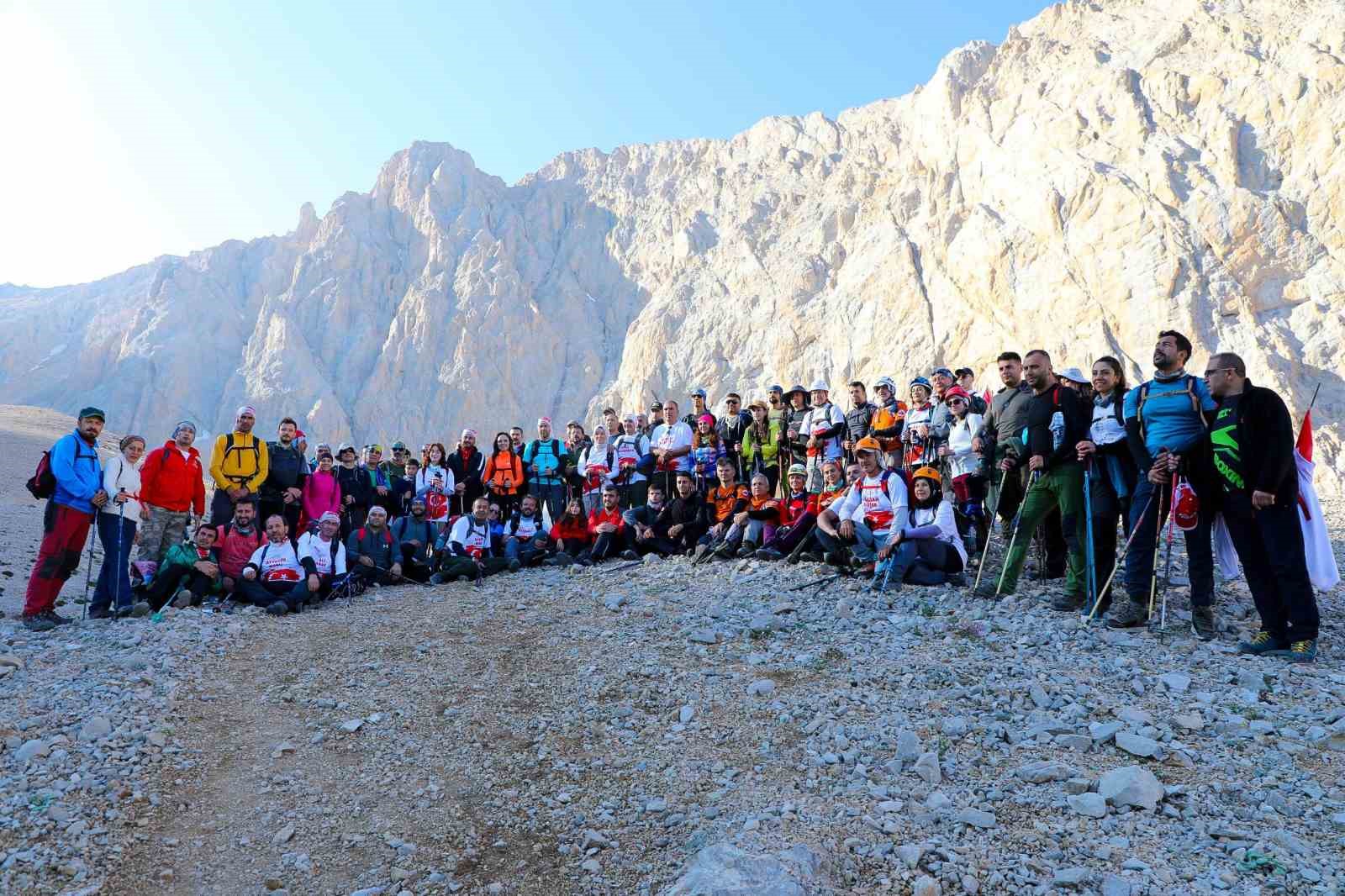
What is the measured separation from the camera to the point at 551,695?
6.47 m

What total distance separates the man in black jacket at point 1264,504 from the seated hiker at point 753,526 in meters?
5.42

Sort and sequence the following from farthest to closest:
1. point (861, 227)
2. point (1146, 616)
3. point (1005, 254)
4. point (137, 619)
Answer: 1. point (861, 227)
2. point (1005, 254)
3. point (137, 619)
4. point (1146, 616)

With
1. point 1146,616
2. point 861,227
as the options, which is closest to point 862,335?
point 861,227

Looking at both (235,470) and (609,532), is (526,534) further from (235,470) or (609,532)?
(235,470)

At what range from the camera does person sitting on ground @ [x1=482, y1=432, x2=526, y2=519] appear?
13.1 meters

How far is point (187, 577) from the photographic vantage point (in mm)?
9492

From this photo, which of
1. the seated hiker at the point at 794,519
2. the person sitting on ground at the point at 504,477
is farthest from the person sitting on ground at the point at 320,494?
the seated hiker at the point at 794,519

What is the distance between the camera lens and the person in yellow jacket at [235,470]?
35.2 ft

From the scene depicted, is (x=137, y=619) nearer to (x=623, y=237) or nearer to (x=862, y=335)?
(x=862, y=335)

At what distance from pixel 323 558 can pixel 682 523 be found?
15.7 ft

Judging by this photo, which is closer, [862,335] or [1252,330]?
[1252,330]

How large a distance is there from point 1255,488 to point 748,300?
41.4m

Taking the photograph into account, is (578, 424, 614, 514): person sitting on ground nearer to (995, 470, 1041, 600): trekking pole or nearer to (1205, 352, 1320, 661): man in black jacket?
(995, 470, 1041, 600): trekking pole

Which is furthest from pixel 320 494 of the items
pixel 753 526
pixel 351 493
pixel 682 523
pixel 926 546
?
pixel 926 546
